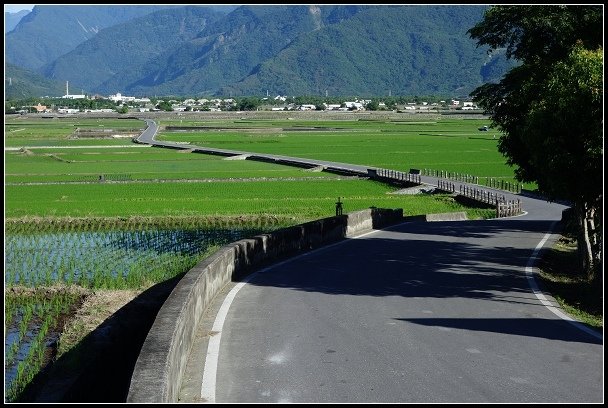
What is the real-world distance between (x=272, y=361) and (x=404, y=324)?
3.08 meters

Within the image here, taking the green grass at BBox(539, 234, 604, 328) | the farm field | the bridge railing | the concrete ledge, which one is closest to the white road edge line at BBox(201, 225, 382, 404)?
the farm field

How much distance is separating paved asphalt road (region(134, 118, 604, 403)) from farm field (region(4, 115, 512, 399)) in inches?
184

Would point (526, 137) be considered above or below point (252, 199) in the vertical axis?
above

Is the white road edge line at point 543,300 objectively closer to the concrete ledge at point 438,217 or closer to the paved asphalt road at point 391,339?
the paved asphalt road at point 391,339

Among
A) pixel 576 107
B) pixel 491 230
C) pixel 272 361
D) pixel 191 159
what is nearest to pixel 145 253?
pixel 491 230

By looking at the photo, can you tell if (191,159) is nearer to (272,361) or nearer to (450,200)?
(450,200)

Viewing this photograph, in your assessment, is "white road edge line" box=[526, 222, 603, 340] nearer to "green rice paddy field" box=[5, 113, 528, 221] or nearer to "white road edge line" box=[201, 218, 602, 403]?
"white road edge line" box=[201, 218, 602, 403]

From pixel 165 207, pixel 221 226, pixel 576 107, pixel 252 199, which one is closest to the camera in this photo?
pixel 576 107

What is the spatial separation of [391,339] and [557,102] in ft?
27.5

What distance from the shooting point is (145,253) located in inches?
1139

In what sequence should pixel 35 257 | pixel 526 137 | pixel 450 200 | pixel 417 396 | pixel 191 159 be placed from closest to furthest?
1. pixel 417 396
2. pixel 526 137
3. pixel 35 257
4. pixel 450 200
5. pixel 191 159

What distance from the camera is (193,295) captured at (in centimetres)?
1270

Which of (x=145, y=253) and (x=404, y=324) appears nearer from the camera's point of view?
(x=404, y=324)

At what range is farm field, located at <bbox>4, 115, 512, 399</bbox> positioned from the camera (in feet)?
77.9
